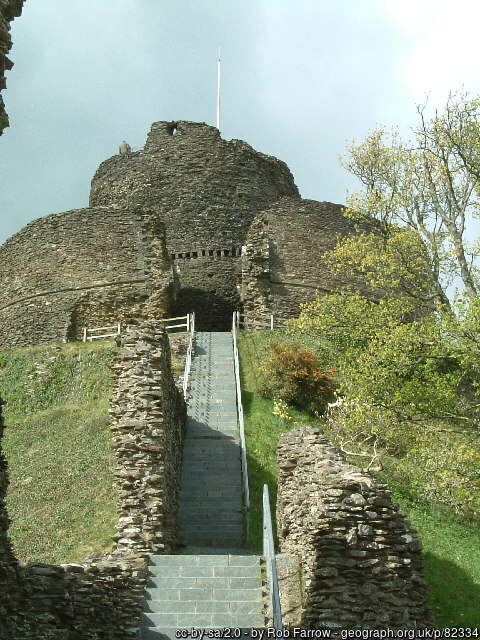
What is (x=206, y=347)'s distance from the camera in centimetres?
2322

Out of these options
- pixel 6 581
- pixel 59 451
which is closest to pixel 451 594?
pixel 6 581

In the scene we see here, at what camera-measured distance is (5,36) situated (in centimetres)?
749

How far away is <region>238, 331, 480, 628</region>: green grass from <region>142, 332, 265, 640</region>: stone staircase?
0.41 meters

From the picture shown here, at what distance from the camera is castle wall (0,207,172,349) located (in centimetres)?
2662

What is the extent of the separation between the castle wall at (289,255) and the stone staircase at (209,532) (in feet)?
10.9

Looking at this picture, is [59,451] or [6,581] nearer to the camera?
[6,581]

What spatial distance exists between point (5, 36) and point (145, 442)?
21.4 ft

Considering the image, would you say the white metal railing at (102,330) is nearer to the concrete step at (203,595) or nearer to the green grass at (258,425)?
the green grass at (258,425)

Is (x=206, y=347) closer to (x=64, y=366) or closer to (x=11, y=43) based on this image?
(x=64, y=366)

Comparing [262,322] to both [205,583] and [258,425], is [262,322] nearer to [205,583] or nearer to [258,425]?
[258,425]

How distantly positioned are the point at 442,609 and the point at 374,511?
3.17 m

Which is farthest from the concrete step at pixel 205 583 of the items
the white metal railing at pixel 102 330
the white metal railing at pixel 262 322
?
the white metal railing at pixel 262 322

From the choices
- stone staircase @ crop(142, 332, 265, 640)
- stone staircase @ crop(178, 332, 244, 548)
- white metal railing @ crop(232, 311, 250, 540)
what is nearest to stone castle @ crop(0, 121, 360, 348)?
stone staircase @ crop(142, 332, 265, 640)

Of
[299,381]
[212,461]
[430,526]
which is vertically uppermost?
[299,381]
